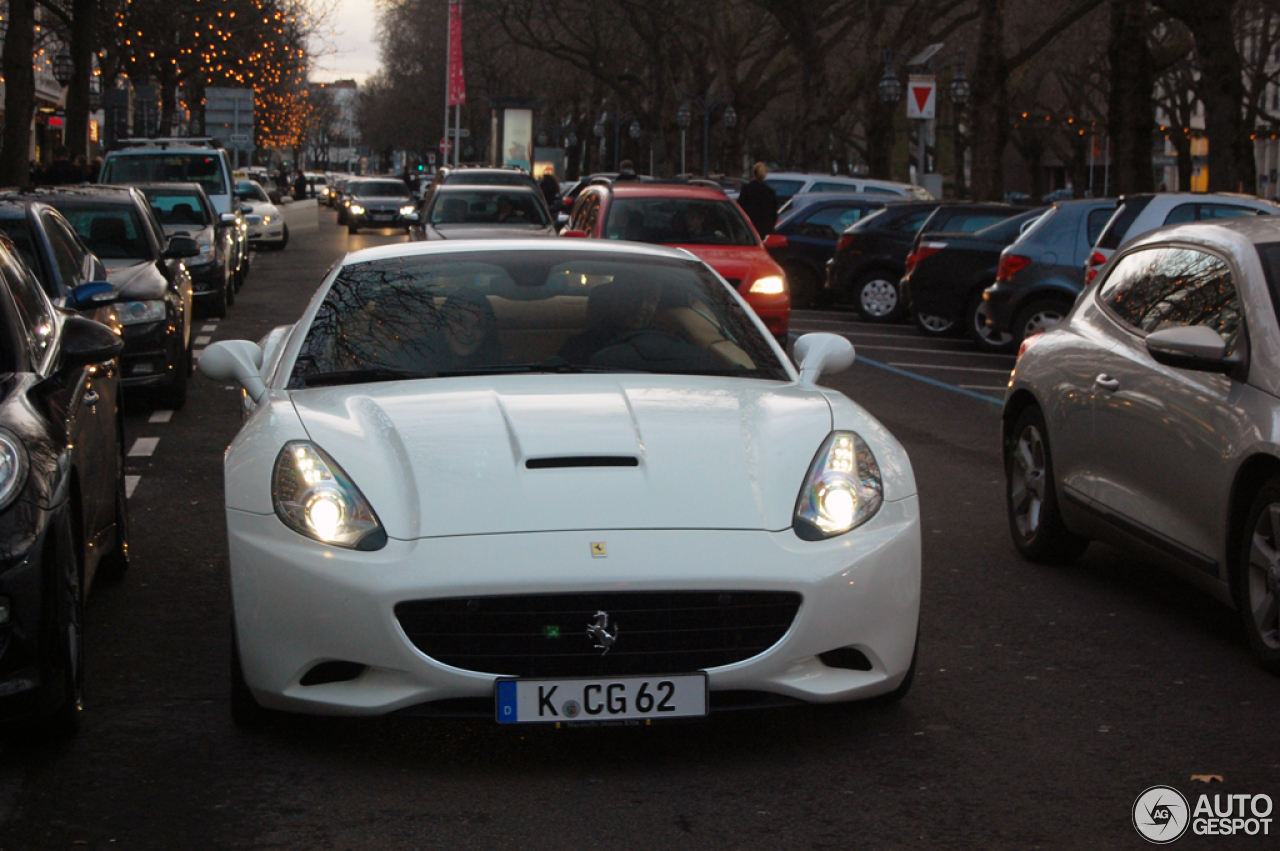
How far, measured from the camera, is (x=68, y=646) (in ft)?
15.4

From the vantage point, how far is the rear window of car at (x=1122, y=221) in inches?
602

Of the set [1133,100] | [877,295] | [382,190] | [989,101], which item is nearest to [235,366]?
[877,295]

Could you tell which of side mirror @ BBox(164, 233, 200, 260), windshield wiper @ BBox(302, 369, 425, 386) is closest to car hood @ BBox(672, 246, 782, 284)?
side mirror @ BBox(164, 233, 200, 260)

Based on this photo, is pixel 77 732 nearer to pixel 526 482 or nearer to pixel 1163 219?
pixel 526 482

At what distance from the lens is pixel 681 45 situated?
54.8 metres

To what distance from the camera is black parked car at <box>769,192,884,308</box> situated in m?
24.8

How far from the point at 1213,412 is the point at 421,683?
3.12 meters

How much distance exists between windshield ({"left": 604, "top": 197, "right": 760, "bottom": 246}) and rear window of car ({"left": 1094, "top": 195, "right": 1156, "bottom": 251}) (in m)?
3.32

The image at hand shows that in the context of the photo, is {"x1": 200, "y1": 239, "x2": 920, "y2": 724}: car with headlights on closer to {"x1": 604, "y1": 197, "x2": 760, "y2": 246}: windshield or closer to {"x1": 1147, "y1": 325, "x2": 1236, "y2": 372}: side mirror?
{"x1": 1147, "y1": 325, "x2": 1236, "y2": 372}: side mirror

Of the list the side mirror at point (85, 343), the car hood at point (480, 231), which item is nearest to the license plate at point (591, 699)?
the side mirror at point (85, 343)

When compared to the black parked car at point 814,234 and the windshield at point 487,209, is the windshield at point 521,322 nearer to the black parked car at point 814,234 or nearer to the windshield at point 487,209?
the windshield at point 487,209

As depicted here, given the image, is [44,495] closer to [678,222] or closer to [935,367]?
[678,222]

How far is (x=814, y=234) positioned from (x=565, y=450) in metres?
20.5

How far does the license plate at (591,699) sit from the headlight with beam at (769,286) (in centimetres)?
1149
